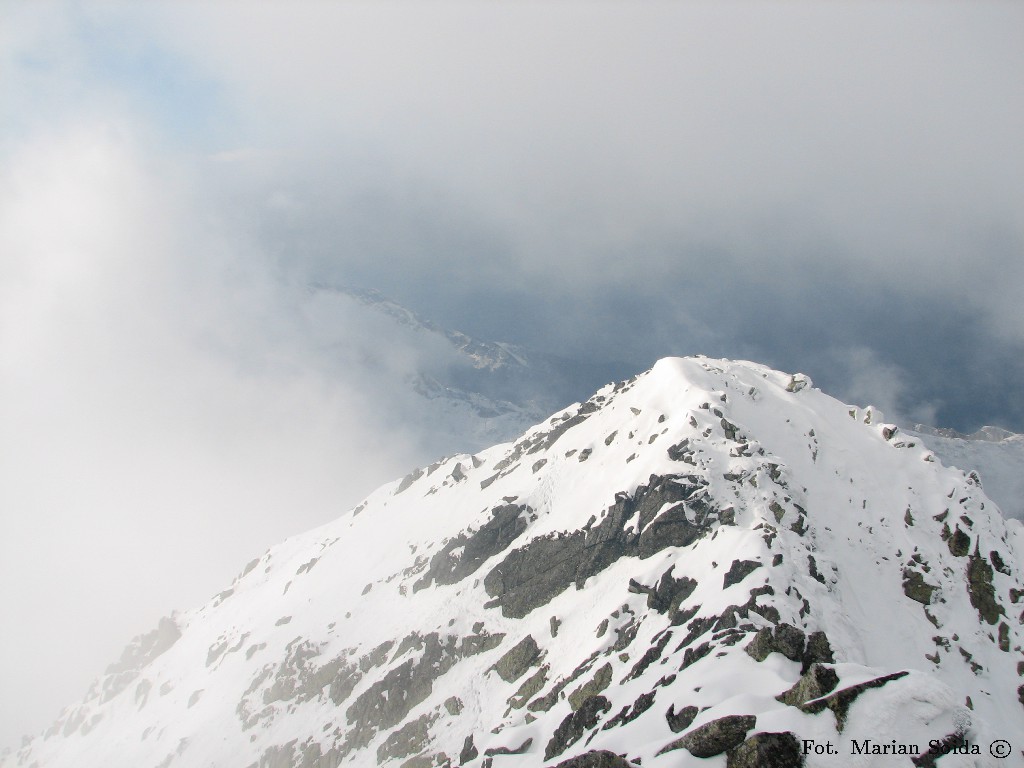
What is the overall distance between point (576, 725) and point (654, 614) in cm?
2163

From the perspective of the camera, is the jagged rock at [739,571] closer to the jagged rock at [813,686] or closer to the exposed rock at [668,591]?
the exposed rock at [668,591]

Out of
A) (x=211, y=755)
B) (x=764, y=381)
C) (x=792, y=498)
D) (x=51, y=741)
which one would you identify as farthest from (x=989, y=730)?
(x=51, y=741)

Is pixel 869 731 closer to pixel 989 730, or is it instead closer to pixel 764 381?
pixel 989 730

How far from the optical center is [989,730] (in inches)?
1268

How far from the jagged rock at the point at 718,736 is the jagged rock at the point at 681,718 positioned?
666cm

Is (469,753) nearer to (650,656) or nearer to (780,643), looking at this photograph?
(650,656)

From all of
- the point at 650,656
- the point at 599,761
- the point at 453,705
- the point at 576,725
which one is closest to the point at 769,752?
the point at 599,761

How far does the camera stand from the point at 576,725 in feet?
186

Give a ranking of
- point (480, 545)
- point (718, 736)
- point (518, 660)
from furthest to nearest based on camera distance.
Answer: point (480, 545) → point (518, 660) → point (718, 736)

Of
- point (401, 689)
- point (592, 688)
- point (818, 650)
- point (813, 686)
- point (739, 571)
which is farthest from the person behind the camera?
point (401, 689)

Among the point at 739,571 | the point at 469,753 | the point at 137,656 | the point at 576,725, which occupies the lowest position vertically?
the point at 469,753

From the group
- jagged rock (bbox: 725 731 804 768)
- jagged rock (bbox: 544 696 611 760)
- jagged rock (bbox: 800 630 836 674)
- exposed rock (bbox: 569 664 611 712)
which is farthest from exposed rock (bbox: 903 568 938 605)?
jagged rock (bbox: 725 731 804 768)

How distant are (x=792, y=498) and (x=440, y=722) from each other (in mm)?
58160

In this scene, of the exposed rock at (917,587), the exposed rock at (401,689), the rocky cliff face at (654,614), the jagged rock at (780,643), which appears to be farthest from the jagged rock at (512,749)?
the exposed rock at (917,587)
